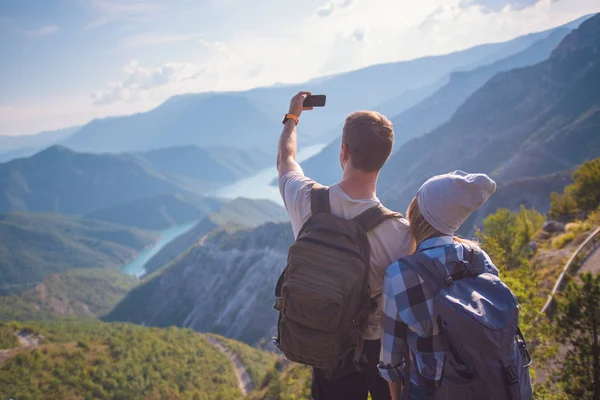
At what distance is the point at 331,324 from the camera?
287cm

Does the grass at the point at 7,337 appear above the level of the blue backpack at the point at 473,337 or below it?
below

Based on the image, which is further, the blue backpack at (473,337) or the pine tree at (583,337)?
the pine tree at (583,337)

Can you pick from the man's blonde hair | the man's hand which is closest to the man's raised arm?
the man's hand

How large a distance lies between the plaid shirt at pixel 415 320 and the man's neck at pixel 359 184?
26.4 inches

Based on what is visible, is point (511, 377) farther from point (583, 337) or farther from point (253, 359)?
A: point (253, 359)

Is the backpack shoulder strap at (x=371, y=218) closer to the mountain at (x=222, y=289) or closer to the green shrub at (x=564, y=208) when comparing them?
the green shrub at (x=564, y=208)

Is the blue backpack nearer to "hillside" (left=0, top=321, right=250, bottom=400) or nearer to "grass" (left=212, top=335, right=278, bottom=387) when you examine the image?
"hillside" (left=0, top=321, right=250, bottom=400)

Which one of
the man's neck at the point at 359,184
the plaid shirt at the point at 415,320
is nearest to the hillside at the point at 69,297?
the man's neck at the point at 359,184

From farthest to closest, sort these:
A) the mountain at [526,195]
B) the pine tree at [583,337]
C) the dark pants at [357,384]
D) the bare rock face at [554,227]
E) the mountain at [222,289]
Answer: the mountain at [222,289] < the mountain at [526,195] < the bare rock face at [554,227] < the pine tree at [583,337] < the dark pants at [357,384]

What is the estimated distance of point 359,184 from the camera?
10.5 feet

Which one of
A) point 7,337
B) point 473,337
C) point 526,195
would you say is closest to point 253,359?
point 7,337

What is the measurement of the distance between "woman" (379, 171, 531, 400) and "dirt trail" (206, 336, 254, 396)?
61.5 m

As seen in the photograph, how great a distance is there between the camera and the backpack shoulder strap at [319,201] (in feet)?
10.5

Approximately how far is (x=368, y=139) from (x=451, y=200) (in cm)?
85
